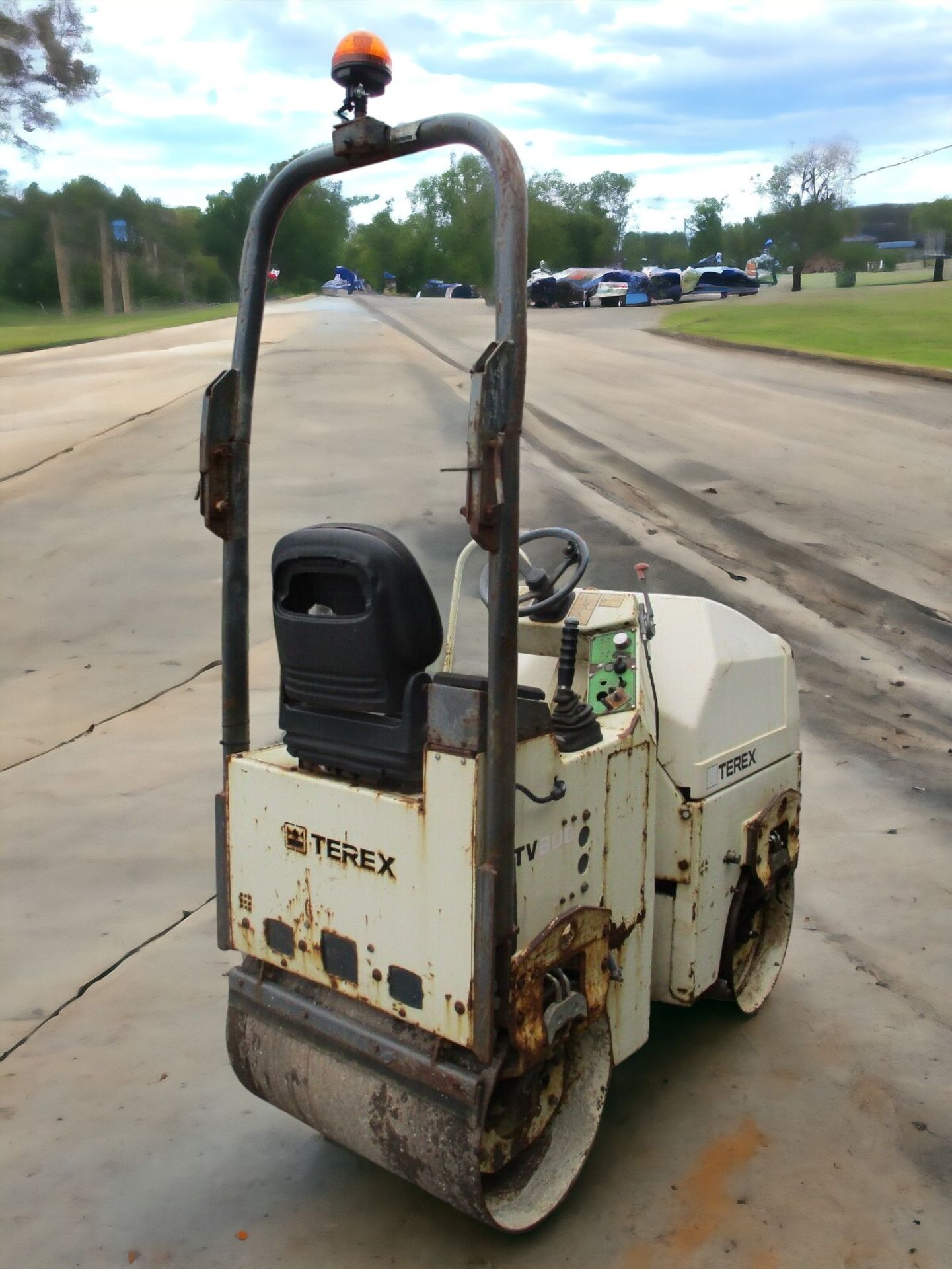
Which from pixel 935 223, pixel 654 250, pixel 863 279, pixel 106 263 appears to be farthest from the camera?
pixel 654 250

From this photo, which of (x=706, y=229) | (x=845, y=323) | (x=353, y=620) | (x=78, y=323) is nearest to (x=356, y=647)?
(x=353, y=620)

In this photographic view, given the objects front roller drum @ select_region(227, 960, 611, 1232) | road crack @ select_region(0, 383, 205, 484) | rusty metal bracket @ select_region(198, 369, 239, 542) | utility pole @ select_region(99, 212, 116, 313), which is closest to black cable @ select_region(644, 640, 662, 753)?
front roller drum @ select_region(227, 960, 611, 1232)

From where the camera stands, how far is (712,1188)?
3.01m

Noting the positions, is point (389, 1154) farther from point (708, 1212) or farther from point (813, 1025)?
point (813, 1025)

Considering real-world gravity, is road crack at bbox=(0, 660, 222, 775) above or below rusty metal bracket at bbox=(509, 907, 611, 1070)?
below

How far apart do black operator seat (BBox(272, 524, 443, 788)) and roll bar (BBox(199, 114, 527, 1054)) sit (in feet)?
0.75

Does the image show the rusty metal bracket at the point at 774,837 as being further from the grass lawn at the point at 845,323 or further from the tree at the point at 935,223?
the tree at the point at 935,223

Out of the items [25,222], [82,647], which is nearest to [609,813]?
[82,647]

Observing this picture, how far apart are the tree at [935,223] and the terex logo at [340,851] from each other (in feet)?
200

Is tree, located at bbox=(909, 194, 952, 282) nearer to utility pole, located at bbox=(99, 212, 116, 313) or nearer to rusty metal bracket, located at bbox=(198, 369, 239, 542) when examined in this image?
utility pole, located at bbox=(99, 212, 116, 313)

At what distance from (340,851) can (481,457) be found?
1.06 metres

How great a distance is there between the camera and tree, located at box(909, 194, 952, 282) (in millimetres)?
59156

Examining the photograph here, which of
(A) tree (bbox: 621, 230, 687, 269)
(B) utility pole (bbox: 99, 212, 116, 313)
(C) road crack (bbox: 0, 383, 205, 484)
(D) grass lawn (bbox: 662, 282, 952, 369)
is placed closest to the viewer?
(C) road crack (bbox: 0, 383, 205, 484)

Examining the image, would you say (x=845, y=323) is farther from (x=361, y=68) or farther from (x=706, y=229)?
(x=706, y=229)
